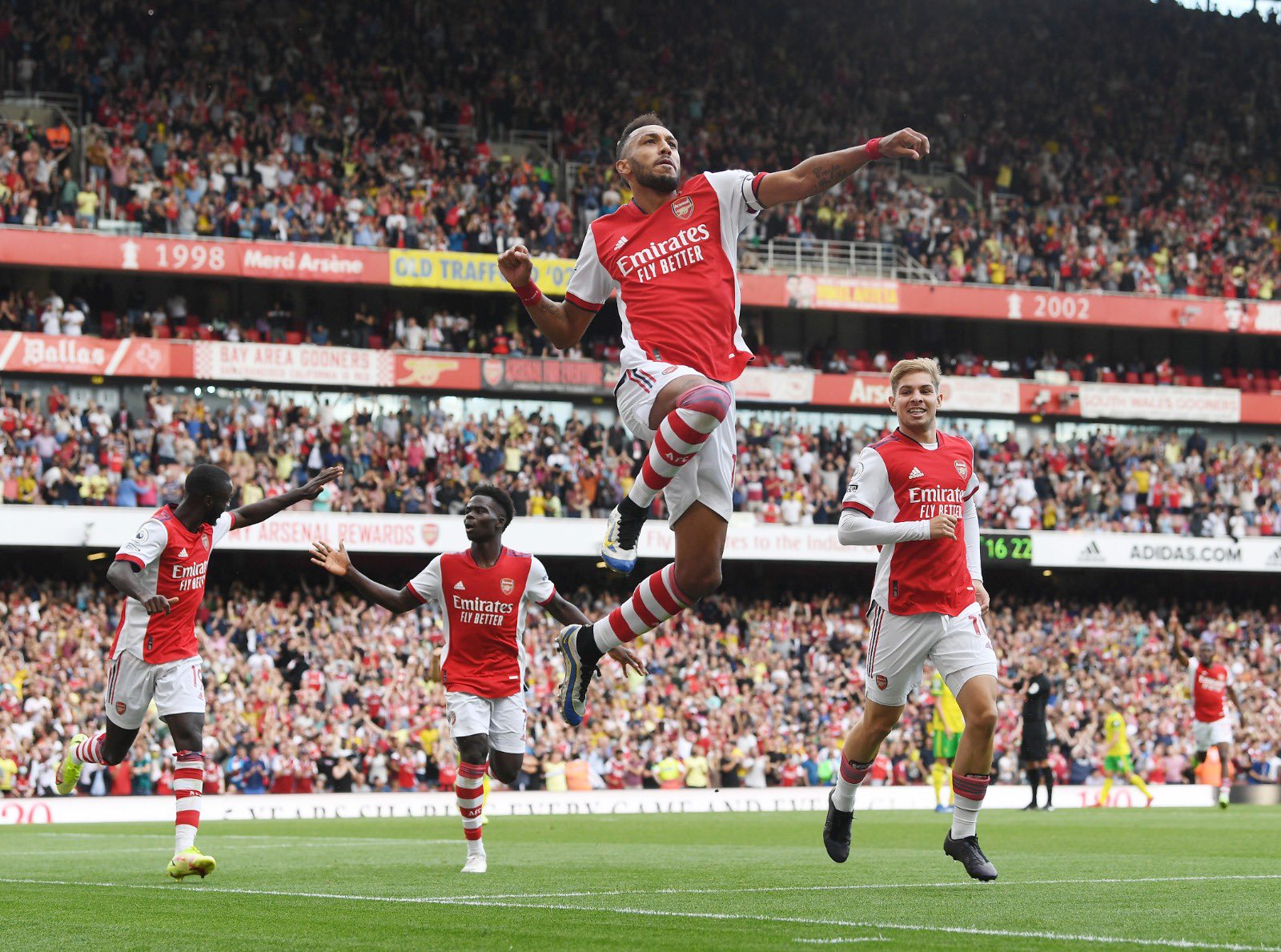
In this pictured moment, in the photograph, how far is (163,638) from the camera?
1133 centimetres

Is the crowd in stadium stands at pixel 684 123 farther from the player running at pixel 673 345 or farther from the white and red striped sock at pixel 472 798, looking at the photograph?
the player running at pixel 673 345

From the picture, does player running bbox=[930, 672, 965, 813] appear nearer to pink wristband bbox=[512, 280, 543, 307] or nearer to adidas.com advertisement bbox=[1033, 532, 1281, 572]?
adidas.com advertisement bbox=[1033, 532, 1281, 572]

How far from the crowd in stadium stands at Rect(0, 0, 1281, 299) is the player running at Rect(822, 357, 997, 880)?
27752 mm

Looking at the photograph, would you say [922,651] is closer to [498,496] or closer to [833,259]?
[498,496]

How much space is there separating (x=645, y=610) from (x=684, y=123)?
1391 inches

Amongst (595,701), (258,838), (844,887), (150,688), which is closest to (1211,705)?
(595,701)

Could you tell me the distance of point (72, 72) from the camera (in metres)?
36.3

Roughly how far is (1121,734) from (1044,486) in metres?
13.0

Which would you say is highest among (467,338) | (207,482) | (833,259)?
(833,259)

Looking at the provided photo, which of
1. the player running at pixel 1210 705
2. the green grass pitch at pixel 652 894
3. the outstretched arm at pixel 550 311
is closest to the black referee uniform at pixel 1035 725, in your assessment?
the player running at pixel 1210 705

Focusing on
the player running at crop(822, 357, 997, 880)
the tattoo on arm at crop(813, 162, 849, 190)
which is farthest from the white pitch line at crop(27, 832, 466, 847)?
the tattoo on arm at crop(813, 162, 849, 190)

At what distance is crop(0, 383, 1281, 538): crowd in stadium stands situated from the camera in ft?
105

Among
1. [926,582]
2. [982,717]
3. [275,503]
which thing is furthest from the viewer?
[275,503]

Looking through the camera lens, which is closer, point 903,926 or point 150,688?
point 903,926
